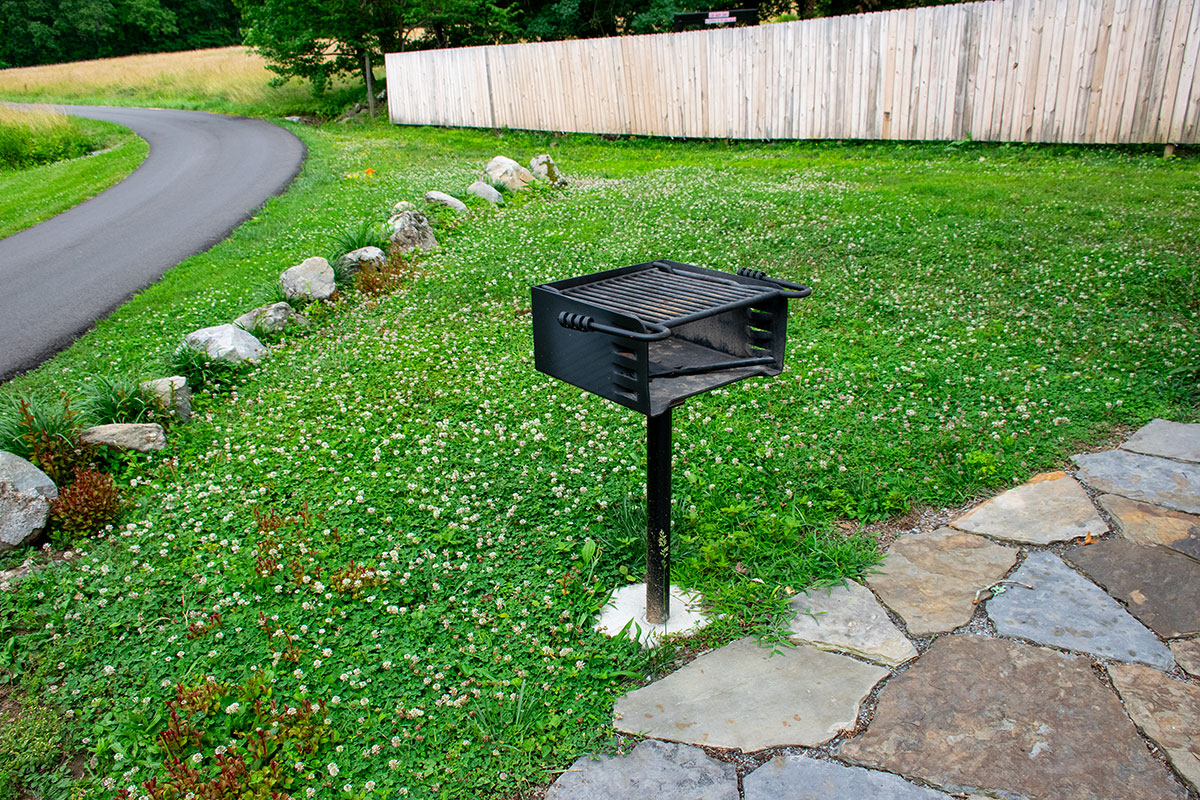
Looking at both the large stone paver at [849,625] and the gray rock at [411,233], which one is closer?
the large stone paver at [849,625]

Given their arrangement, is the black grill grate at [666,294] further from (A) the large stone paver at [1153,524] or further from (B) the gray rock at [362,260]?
(B) the gray rock at [362,260]

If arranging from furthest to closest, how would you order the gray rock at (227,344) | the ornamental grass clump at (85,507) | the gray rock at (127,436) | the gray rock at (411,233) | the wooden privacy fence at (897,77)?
the wooden privacy fence at (897,77)
the gray rock at (411,233)
the gray rock at (227,344)
the gray rock at (127,436)
the ornamental grass clump at (85,507)

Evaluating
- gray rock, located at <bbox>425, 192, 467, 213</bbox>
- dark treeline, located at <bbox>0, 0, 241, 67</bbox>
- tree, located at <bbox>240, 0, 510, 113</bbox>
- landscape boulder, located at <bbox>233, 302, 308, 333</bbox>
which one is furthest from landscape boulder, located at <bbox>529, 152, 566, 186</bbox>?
dark treeline, located at <bbox>0, 0, 241, 67</bbox>

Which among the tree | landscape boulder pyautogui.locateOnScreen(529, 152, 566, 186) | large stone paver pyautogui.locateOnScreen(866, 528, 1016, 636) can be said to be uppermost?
the tree

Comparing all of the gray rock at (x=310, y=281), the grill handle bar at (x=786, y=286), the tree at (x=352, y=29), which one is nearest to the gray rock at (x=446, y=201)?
the gray rock at (x=310, y=281)

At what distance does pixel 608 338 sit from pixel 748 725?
150 cm

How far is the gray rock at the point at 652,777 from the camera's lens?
2482 mm

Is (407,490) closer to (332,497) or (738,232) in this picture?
(332,497)

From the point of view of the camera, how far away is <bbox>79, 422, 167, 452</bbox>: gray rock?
4.71 meters

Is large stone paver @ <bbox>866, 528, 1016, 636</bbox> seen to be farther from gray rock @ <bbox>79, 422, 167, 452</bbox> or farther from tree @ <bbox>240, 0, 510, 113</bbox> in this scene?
tree @ <bbox>240, 0, 510, 113</bbox>

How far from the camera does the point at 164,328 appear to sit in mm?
6902

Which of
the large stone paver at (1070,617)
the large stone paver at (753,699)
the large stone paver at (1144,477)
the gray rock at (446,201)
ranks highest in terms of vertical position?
the gray rock at (446,201)

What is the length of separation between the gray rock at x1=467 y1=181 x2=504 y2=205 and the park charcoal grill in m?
8.29

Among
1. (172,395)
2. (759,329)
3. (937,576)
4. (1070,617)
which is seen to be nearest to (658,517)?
(759,329)
